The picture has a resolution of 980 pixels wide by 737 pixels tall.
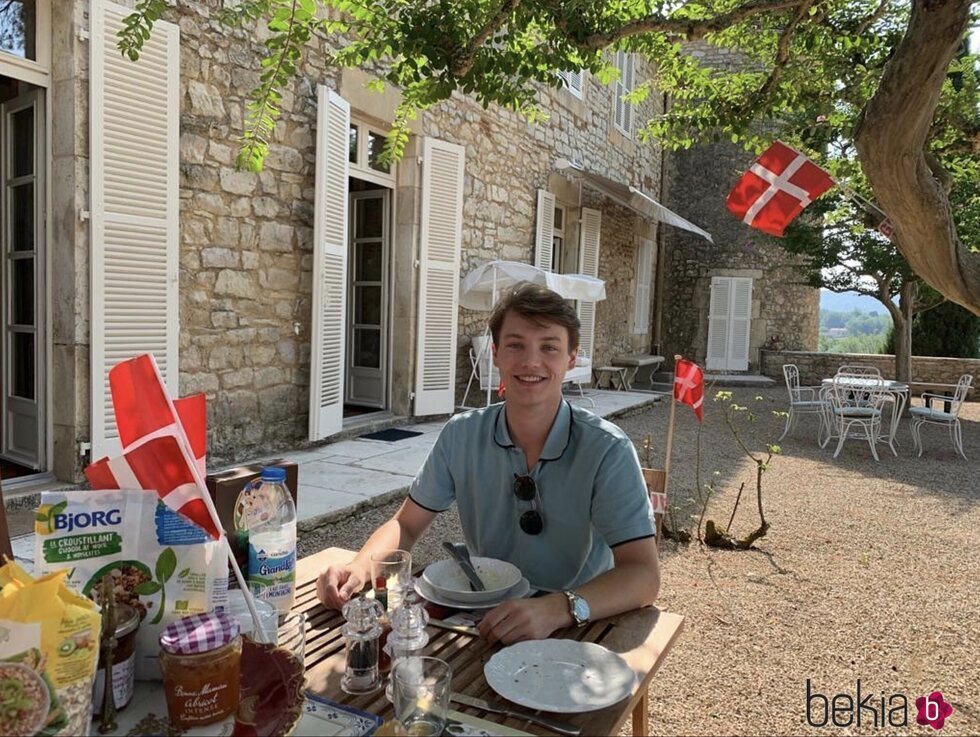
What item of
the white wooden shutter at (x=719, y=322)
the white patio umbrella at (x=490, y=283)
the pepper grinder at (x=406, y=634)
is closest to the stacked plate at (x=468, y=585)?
the pepper grinder at (x=406, y=634)

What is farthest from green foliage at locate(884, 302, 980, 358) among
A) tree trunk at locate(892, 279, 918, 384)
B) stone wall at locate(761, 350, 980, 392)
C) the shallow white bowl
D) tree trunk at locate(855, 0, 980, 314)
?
the shallow white bowl

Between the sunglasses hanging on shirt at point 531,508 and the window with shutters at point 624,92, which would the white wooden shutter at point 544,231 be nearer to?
the window with shutters at point 624,92

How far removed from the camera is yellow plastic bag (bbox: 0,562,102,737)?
77 centimetres

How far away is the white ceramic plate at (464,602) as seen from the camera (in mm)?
1440

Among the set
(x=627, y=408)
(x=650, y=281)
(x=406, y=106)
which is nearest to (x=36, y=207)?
(x=406, y=106)

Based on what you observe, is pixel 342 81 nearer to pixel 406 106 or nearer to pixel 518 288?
pixel 406 106

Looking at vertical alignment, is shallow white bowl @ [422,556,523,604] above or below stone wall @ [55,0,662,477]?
below

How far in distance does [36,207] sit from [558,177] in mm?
6436

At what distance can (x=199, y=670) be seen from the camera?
0.93 metres

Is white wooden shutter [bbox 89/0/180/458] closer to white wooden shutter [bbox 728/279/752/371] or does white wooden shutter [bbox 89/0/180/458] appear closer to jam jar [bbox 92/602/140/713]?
jam jar [bbox 92/602/140/713]

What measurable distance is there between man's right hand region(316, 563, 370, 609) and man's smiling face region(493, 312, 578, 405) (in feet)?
1.81

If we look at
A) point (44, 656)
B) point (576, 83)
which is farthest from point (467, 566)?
point (576, 83)

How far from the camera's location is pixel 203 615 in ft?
3.26

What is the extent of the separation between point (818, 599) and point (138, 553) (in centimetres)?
324
